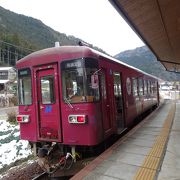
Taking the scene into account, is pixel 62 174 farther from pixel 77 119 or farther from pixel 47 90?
pixel 47 90

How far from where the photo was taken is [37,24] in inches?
5202

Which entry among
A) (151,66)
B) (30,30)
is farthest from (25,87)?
(30,30)

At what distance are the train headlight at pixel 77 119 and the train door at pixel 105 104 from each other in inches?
34.2

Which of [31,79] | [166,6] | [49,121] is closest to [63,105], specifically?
[49,121]

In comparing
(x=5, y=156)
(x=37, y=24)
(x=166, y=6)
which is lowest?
(x=5, y=156)

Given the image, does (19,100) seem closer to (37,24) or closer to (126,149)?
(126,149)

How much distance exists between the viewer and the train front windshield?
7133 millimetres

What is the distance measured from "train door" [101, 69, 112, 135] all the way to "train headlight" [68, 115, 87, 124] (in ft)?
2.85

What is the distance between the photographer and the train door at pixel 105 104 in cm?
782

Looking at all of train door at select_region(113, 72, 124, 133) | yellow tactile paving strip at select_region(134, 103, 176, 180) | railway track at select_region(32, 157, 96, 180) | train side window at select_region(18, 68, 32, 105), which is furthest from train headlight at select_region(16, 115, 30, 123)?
yellow tactile paving strip at select_region(134, 103, 176, 180)

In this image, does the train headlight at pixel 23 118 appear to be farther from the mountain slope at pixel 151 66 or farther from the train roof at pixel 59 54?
the mountain slope at pixel 151 66

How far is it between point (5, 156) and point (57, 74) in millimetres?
3743

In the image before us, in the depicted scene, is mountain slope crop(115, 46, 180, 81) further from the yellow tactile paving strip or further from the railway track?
the railway track

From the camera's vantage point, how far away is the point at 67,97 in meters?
7.41
